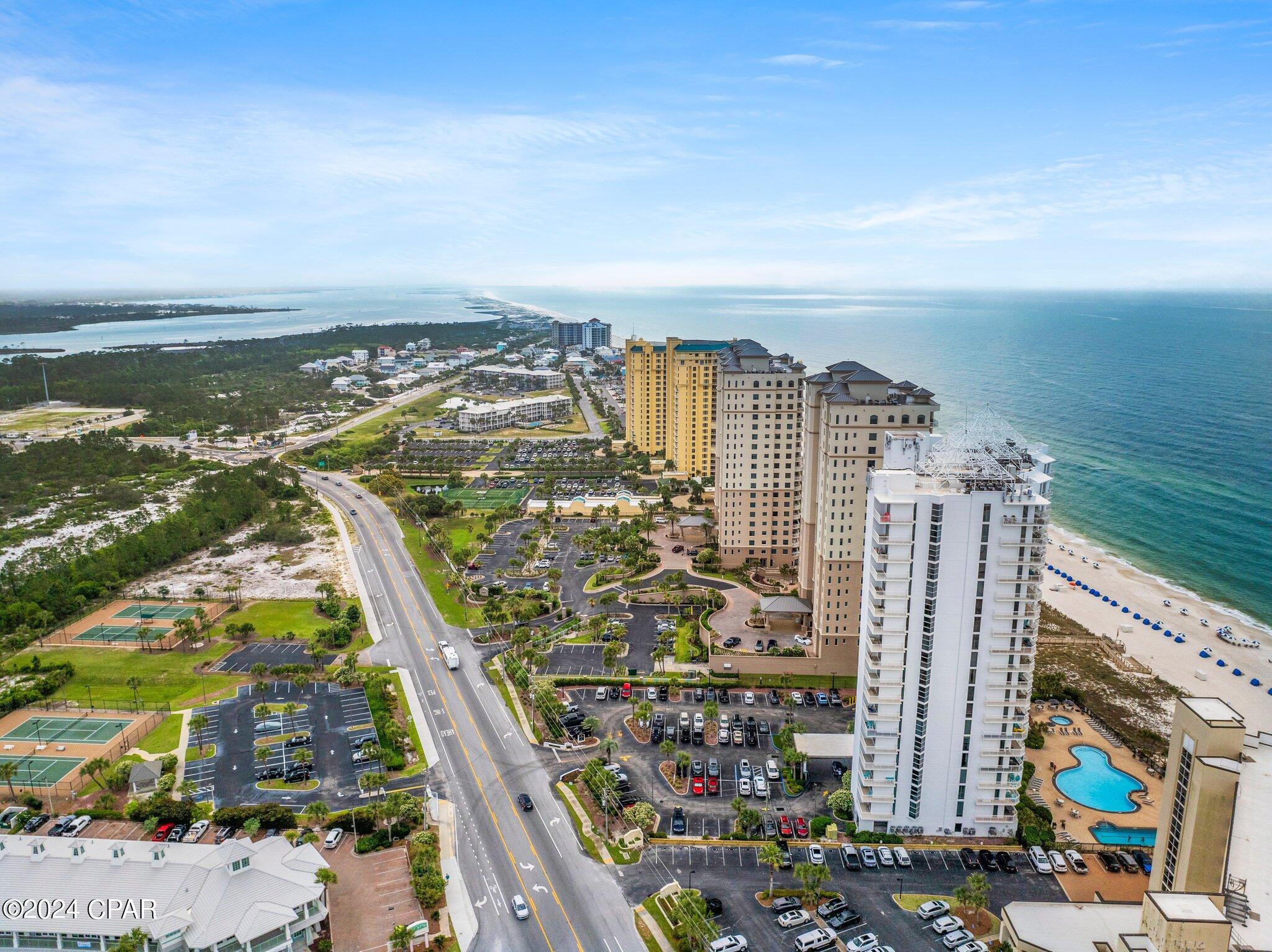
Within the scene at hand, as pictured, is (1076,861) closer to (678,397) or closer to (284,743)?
(284,743)

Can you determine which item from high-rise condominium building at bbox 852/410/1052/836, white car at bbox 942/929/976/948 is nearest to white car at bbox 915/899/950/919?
white car at bbox 942/929/976/948

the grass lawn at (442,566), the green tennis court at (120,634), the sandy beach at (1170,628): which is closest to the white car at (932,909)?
the sandy beach at (1170,628)

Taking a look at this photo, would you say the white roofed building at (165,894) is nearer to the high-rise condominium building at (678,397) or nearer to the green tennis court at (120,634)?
the green tennis court at (120,634)

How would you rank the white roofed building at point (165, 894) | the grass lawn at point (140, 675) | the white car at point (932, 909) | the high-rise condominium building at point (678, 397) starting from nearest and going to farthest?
the white roofed building at point (165, 894), the white car at point (932, 909), the grass lawn at point (140, 675), the high-rise condominium building at point (678, 397)

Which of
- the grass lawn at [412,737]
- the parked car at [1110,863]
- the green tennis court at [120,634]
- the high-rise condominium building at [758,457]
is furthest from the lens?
the high-rise condominium building at [758,457]

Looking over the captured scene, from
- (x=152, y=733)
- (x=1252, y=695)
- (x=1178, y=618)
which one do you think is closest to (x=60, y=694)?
(x=152, y=733)

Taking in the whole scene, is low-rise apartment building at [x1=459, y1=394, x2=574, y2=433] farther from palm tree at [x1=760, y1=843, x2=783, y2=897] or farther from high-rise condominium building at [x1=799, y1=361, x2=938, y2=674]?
palm tree at [x1=760, y1=843, x2=783, y2=897]
